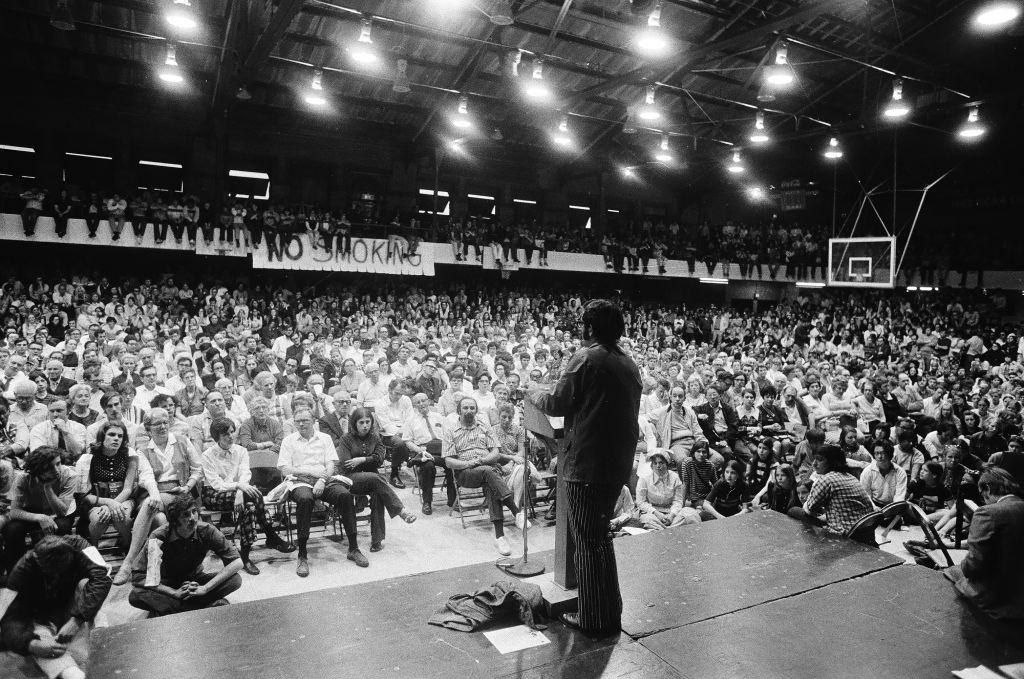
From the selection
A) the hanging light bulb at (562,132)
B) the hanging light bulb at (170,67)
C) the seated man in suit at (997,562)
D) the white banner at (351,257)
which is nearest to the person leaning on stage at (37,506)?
the seated man in suit at (997,562)

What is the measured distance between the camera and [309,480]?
5227 mm

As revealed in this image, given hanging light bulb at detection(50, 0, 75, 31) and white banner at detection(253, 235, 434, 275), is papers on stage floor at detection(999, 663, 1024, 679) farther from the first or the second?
white banner at detection(253, 235, 434, 275)

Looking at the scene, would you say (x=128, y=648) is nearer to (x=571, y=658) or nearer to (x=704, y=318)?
(x=571, y=658)

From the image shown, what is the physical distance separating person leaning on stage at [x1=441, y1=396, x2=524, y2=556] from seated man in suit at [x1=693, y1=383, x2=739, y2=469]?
2.64m

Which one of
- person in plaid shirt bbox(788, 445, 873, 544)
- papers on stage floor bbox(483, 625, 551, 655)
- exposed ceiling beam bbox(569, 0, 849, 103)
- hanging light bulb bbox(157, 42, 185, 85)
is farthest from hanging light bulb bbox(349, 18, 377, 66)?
papers on stage floor bbox(483, 625, 551, 655)

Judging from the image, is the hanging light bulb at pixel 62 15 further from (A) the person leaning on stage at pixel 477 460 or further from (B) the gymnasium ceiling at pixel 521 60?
(A) the person leaning on stage at pixel 477 460

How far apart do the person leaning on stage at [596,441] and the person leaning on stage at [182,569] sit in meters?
2.32

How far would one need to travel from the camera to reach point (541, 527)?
6031 millimetres

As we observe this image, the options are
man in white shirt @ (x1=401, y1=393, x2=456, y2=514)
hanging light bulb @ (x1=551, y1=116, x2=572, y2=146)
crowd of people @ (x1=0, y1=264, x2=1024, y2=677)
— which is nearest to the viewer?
crowd of people @ (x1=0, y1=264, x2=1024, y2=677)

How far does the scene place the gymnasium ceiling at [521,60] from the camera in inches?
447

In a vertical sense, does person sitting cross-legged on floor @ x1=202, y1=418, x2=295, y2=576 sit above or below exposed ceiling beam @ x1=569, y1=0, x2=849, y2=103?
below

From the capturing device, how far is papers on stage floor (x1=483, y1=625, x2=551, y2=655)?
8.96 ft

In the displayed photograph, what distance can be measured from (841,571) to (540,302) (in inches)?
570

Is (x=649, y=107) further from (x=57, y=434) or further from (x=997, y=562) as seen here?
(x=57, y=434)
